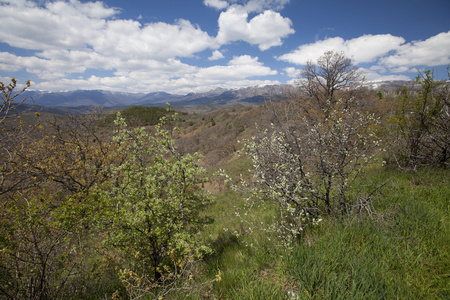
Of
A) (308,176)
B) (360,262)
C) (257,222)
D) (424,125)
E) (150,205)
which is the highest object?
(424,125)

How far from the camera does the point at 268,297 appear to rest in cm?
238

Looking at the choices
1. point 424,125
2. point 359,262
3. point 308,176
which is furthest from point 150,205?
point 424,125

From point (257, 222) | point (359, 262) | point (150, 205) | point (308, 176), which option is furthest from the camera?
point (257, 222)

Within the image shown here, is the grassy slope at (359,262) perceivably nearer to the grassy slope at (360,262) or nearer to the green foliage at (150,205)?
the grassy slope at (360,262)

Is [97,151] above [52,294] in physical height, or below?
above

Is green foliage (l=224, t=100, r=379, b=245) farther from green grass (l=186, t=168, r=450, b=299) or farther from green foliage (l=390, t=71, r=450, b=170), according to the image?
green foliage (l=390, t=71, r=450, b=170)

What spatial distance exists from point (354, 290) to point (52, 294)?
541cm

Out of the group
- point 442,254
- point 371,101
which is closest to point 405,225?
point 442,254

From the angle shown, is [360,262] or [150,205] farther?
[150,205]

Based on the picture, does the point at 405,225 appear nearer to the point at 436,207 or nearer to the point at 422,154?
→ the point at 436,207

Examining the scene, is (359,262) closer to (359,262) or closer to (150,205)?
(359,262)

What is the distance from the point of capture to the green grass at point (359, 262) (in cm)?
237

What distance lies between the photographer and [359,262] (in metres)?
2.63

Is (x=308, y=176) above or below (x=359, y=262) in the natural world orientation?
above
